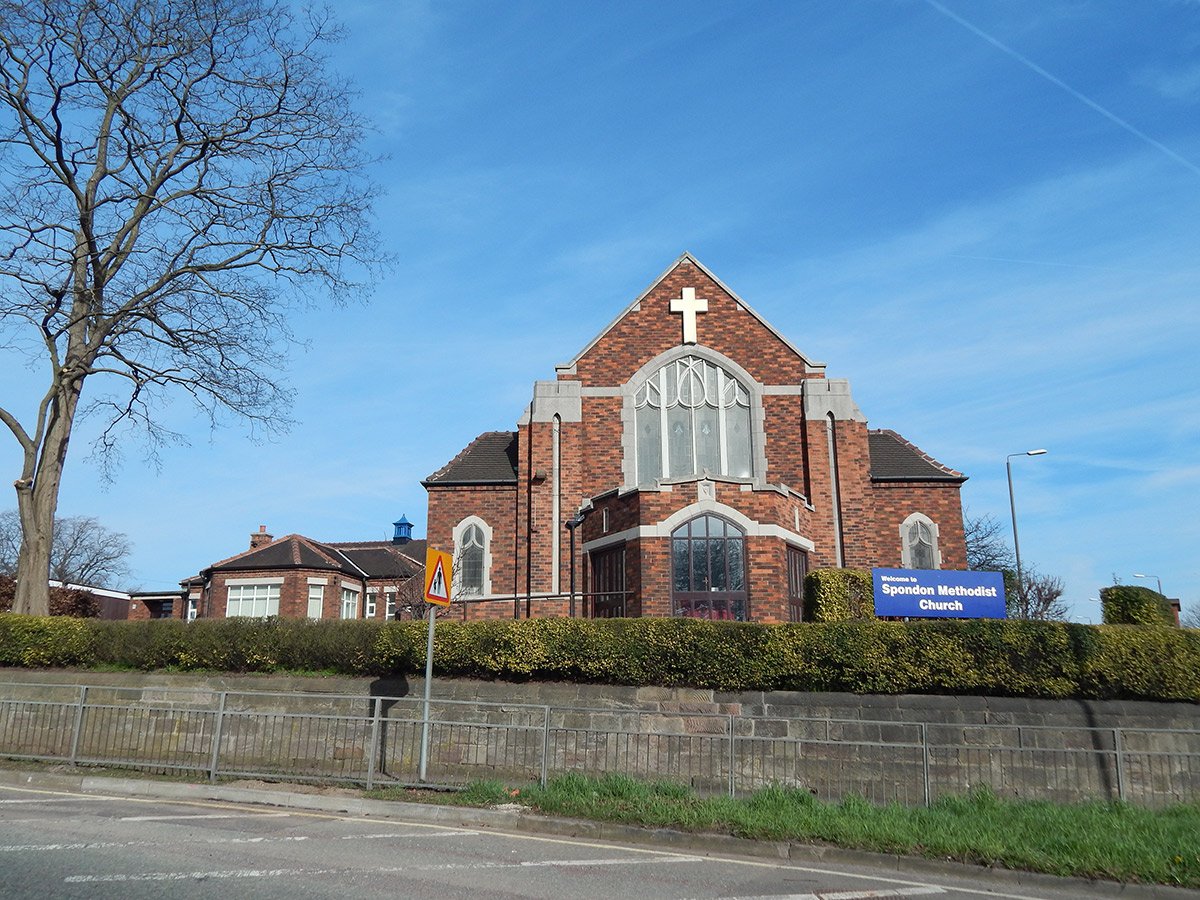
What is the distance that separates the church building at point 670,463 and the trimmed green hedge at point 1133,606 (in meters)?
7.32

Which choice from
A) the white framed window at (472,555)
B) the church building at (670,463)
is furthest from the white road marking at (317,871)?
the white framed window at (472,555)

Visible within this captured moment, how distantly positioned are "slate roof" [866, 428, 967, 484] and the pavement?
60.1 ft

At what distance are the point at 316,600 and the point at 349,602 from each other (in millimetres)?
2682

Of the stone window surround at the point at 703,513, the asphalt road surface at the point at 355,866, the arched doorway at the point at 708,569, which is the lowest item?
the asphalt road surface at the point at 355,866

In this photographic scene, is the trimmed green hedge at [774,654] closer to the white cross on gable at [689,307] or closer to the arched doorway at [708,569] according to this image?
the arched doorway at [708,569]

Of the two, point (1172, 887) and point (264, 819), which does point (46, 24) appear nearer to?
point (264, 819)

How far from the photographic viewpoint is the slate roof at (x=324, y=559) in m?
39.4

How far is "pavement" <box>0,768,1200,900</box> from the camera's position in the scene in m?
9.62

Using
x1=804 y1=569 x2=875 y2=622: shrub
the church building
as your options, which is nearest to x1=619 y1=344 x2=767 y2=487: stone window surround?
the church building

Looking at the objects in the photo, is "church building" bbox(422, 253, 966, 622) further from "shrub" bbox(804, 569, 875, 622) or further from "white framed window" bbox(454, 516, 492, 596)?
"shrub" bbox(804, 569, 875, 622)

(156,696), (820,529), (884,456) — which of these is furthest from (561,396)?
(156,696)

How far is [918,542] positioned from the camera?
27609mm

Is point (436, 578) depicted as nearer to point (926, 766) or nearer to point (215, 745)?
point (215, 745)

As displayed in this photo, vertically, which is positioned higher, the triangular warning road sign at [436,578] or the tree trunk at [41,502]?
the tree trunk at [41,502]
